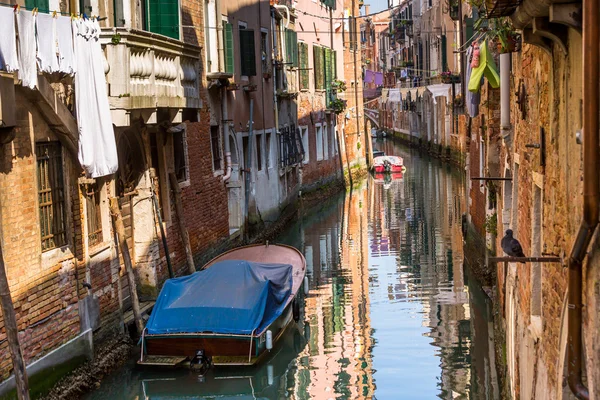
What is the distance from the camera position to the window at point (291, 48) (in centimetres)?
2838

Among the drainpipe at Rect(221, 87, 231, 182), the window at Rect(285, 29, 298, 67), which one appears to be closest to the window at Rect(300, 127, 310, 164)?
the window at Rect(285, 29, 298, 67)

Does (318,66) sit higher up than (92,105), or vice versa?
(318,66)

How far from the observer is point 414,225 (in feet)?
86.3

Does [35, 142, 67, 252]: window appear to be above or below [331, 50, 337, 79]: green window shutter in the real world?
below

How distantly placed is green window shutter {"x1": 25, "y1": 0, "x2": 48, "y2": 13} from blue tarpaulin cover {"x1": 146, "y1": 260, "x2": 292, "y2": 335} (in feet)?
13.9

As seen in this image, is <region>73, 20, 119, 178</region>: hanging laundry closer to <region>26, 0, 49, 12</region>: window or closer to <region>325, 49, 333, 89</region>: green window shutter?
<region>26, 0, 49, 12</region>: window

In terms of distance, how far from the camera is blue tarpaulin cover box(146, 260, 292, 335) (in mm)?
12477

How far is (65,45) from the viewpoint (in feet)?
33.7

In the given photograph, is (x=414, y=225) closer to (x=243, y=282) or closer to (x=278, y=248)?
(x=278, y=248)

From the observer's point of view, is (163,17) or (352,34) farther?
(352,34)

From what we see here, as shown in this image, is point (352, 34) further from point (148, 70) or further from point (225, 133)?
point (148, 70)

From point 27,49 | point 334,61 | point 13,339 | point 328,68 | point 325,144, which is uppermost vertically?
point 334,61

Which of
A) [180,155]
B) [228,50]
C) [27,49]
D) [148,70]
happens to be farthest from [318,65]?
[27,49]

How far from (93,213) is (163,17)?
4.68m
